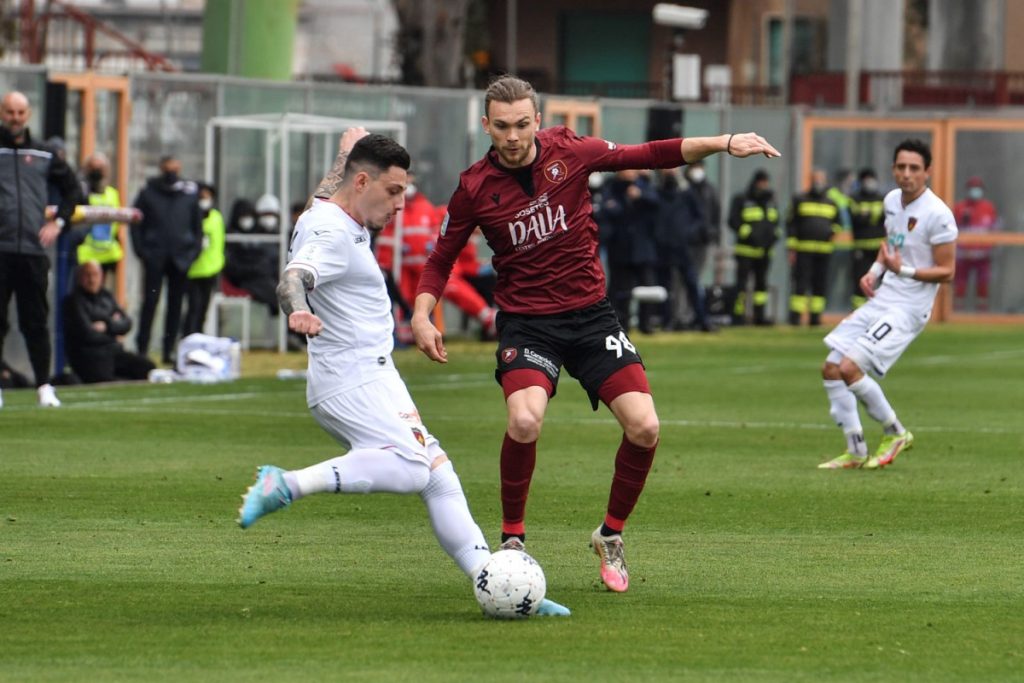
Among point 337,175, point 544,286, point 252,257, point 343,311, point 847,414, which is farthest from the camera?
point 252,257

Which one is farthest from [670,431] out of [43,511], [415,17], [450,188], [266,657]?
[415,17]

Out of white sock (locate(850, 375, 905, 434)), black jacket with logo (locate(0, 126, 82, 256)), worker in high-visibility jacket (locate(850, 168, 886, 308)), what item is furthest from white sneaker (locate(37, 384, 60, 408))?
worker in high-visibility jacket (locate(850, 168, 886, 308))

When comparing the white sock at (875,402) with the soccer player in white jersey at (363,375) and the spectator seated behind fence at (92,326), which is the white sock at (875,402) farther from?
the spectator seated behind fence at (92,326)

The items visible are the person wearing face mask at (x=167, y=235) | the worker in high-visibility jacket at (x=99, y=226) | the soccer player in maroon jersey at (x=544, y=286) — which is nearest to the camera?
the soccer player in maroon jersey at (x=544, y=286)

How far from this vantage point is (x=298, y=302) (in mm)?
7430

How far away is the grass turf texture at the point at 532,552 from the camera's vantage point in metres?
7.07

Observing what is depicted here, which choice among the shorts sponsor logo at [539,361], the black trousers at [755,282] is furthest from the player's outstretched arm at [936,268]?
the black trousers at [755,282]

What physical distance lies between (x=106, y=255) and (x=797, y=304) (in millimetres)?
12800

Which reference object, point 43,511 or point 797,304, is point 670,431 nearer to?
point 43,511

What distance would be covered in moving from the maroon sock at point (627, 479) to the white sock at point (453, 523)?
1100mm

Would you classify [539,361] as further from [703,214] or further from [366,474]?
[703,214]

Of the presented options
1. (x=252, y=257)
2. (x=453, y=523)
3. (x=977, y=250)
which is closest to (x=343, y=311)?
(x=453, y=523)

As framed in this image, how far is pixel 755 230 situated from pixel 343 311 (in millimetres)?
22619

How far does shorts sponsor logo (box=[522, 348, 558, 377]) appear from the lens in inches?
350
